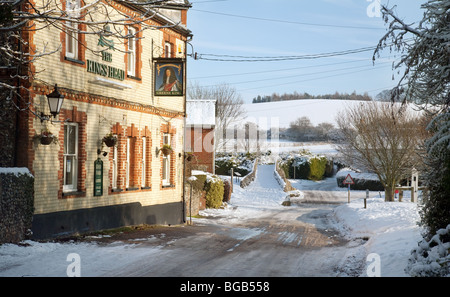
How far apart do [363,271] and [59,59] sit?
935cm

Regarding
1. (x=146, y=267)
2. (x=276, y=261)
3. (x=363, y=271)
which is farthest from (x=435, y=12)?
(x=146, y=267)

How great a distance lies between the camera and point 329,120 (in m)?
87.6

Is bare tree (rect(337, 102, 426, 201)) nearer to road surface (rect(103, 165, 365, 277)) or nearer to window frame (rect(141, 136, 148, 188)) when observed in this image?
road surface (rect(103, 165, 365, 277))

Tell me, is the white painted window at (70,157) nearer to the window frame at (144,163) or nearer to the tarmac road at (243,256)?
the tarmac road at (243,256)

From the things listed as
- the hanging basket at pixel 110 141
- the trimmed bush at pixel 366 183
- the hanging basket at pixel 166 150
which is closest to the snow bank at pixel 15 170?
the hanging basket at pixel 110 141

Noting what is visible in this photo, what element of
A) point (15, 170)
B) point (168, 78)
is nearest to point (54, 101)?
point (15, 170)

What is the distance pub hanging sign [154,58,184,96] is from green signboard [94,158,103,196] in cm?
420

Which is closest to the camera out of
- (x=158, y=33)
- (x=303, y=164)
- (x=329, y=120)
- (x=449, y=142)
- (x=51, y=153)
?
(x=449, y=142)

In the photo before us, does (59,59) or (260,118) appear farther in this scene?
(260,118)

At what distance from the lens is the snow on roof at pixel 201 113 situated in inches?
1747

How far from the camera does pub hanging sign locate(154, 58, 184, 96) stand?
1800 cm

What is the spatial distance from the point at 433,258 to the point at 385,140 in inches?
999

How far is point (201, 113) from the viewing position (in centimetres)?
4516

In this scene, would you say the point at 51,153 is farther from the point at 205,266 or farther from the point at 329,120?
the point at 329,120
